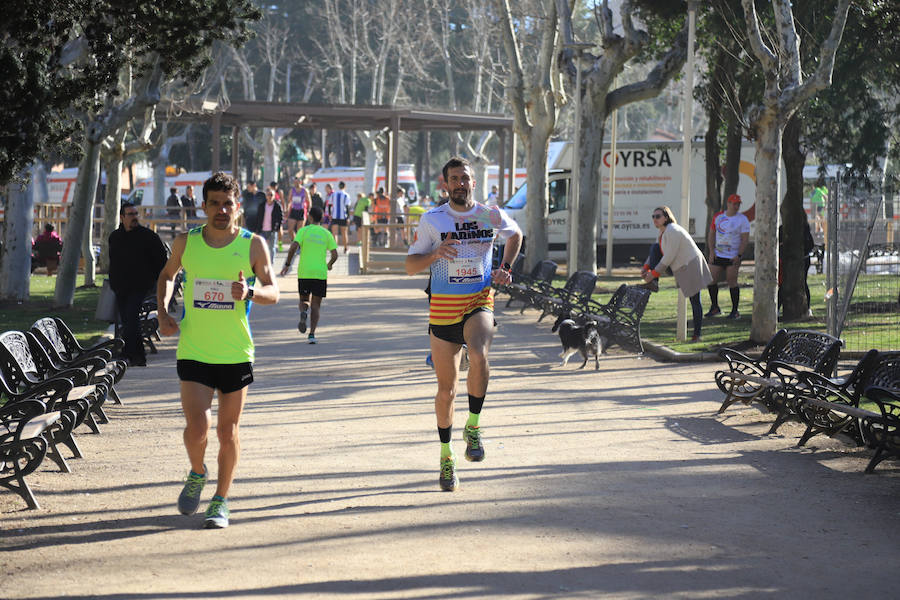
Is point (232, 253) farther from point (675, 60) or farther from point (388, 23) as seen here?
point (388, 23)

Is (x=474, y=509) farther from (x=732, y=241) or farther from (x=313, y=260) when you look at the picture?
(x=732, y=241)

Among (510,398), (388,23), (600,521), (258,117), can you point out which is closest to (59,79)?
(510,398)

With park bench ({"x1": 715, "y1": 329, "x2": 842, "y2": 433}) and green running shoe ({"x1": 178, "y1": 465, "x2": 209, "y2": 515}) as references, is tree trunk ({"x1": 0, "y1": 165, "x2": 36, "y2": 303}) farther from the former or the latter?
green running shoe ({"x1": 178, "y1": 465, "x2": 209, "y2": 515})

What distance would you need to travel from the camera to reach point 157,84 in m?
18.9

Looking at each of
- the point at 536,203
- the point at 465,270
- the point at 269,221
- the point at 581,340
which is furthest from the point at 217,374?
the point at 269,221

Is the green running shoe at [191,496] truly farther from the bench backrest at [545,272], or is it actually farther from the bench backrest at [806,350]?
the bench backrest at [545,272]

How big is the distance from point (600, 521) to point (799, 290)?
12.0 m

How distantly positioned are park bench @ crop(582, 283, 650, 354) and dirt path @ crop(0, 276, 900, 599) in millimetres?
3078

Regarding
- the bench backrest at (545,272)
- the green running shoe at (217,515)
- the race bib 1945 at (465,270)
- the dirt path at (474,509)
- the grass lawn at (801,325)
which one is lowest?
the dirt path at (474,509)

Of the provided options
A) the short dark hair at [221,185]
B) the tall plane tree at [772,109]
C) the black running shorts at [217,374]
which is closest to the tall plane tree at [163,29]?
the tall plane tree at [772,109]

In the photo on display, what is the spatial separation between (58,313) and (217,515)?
1270 cm

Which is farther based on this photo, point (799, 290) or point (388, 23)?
point (388, 23)

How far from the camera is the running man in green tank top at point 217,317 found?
6281 millimetres

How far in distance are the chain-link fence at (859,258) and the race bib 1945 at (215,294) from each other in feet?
26.5
